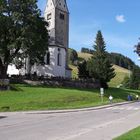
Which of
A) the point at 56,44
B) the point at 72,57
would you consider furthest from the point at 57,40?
the point at 72,57

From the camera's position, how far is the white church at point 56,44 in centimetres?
8688

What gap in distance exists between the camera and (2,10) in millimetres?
64875

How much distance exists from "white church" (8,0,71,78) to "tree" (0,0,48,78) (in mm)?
18866

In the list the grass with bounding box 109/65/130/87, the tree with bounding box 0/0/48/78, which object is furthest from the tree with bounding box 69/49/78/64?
the tree with bounding box 0/0/48/78

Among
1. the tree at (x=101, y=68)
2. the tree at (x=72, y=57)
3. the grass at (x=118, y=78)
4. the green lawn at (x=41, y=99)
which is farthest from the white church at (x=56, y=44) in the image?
the tree at (x=72, y=57)

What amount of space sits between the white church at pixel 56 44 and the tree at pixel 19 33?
18.9 meters

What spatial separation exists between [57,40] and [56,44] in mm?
8068

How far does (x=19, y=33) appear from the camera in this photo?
64.7 m

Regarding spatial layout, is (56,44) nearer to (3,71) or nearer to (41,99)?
(3,71)

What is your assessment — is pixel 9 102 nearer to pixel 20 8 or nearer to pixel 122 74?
pixel 20 8

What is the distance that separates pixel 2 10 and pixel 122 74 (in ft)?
377

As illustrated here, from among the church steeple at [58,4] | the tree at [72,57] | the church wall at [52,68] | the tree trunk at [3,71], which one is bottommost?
the tree trunk at [3,71]

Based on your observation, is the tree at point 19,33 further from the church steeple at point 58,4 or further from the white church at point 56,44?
the church steeple at point 58,4

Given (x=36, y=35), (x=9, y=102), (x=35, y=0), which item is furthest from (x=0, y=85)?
(x=35, y=0)
